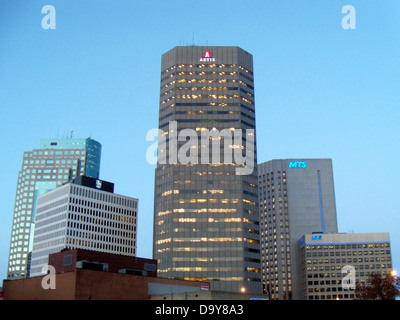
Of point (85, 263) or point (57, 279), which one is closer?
point (57, 279)

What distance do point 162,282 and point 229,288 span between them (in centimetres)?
7810

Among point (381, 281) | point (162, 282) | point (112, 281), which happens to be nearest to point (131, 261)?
point (162, 282)
